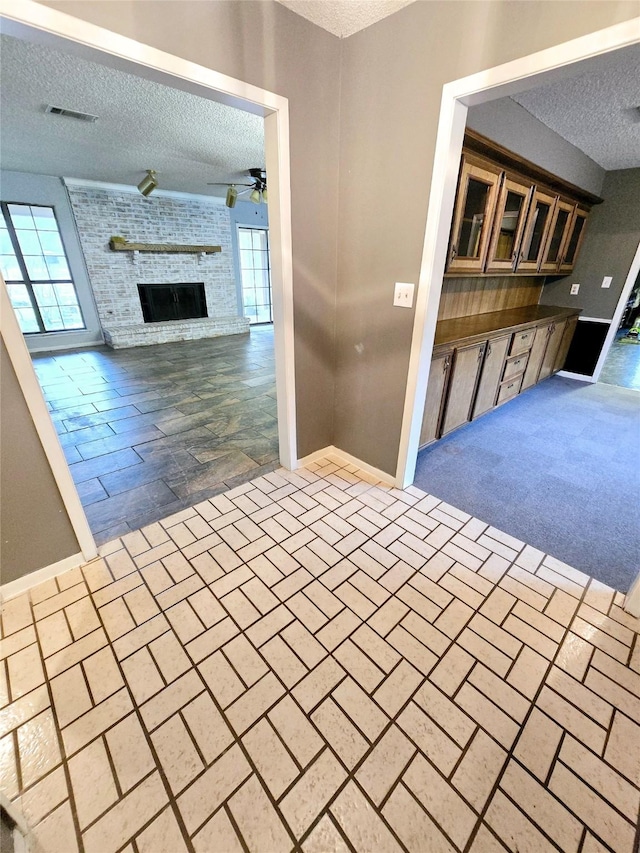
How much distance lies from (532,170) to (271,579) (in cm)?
330

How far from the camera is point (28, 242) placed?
509 centimetres

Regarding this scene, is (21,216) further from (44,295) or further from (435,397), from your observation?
Result: (435,397)

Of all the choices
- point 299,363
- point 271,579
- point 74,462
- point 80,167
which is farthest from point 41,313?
point 271,579

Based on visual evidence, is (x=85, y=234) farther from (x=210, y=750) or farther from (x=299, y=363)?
(x=210, y=750)

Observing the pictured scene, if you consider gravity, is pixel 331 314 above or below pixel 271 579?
above

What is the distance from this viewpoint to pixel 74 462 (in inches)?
102

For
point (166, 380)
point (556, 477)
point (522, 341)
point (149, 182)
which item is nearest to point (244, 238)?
point (149, 182)

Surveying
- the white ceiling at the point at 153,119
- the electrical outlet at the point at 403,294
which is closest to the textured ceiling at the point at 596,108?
the white ceiling at the point at 153,119

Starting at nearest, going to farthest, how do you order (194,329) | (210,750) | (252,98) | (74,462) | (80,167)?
(210,750)
(252,98)
(74,462)
(80,167)
(194,329)

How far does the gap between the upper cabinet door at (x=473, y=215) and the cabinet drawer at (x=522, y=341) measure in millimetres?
883

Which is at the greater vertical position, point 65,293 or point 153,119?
point 153,119

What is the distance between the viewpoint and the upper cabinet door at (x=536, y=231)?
2.99 m

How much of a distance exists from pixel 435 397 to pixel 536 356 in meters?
1.95

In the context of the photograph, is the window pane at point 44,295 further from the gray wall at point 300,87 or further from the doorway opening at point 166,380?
the gray wall at point 300,87
